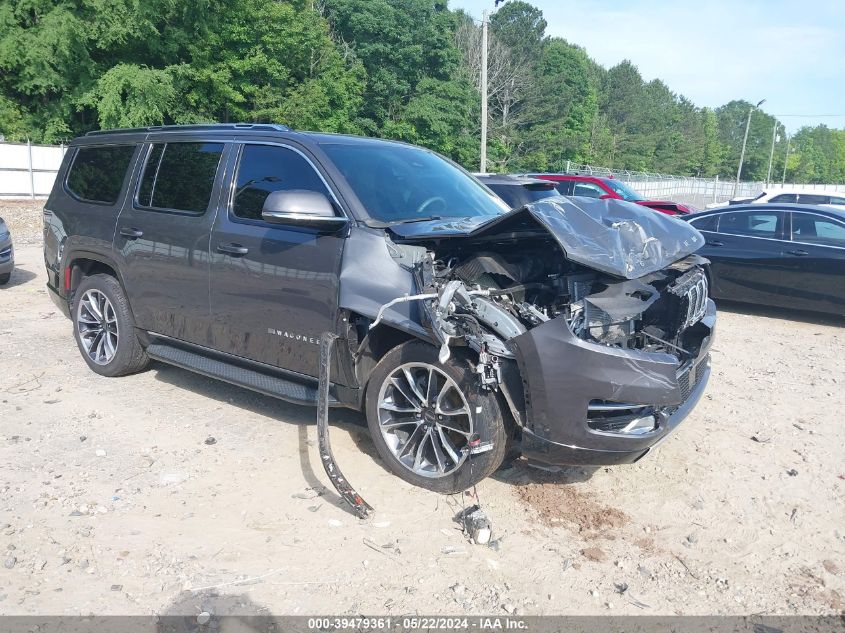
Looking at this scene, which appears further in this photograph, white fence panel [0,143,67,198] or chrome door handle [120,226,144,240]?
white fence panel [0,143,67,198]

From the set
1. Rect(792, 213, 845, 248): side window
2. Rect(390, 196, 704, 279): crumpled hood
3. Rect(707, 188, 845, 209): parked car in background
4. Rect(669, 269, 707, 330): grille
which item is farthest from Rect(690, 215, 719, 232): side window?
Rect(707, 188, 845, 209): parked car in background

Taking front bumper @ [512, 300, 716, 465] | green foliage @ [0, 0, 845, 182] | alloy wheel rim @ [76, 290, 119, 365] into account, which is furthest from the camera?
green foliage @ [0, 0, 845, 182]

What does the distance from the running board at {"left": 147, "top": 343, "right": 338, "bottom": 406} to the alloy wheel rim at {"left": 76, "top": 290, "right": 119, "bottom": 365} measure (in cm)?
56

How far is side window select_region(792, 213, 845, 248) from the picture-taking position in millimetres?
→ 8984

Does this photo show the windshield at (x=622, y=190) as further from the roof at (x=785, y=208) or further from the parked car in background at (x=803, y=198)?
the roof at (x=785, y=208)

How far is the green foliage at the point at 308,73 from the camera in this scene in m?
31.0

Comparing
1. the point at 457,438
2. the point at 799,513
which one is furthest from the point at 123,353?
the point at 799,513

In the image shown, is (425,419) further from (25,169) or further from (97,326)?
(25,169)

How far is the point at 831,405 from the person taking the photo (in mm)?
5812

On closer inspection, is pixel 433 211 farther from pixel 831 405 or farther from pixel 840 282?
pixel 840 282

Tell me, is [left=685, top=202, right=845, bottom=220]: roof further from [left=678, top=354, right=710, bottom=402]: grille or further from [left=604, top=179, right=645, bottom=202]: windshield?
[left=604, top=179, right=645, bottom=202]: windshield

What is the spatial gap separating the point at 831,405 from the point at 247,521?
4.78 meters

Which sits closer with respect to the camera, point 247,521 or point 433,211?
point 247,521

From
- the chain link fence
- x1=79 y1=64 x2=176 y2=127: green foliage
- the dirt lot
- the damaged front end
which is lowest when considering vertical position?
the dirt lot
